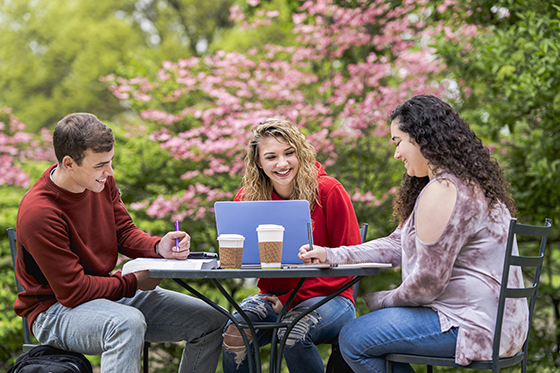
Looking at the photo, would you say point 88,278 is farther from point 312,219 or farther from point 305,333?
point 312,219

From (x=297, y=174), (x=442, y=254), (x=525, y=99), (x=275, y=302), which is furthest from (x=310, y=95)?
(x=442, y=254)

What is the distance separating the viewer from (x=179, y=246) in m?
2.21

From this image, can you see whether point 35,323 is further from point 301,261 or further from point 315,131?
point 315,131

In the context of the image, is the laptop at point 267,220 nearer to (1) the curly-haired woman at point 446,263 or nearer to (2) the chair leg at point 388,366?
(1) the curly-haired woman at point 446,263

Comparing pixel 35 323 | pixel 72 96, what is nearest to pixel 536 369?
pixel 35 323

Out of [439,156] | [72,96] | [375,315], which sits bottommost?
[375,315]

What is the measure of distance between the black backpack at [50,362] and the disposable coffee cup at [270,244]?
74 cm

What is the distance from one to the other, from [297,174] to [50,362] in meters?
1.27

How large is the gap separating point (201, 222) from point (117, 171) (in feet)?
2.85

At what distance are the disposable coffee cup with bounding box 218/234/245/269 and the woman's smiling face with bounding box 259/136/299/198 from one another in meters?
0.63

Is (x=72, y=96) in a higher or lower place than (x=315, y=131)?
higher

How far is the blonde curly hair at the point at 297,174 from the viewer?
246 centimetres

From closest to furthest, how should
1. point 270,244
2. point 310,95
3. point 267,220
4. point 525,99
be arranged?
1. point 270,244
2. point 267,220
3. point 525,99
4. point 310,95

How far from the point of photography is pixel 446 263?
1.77m
